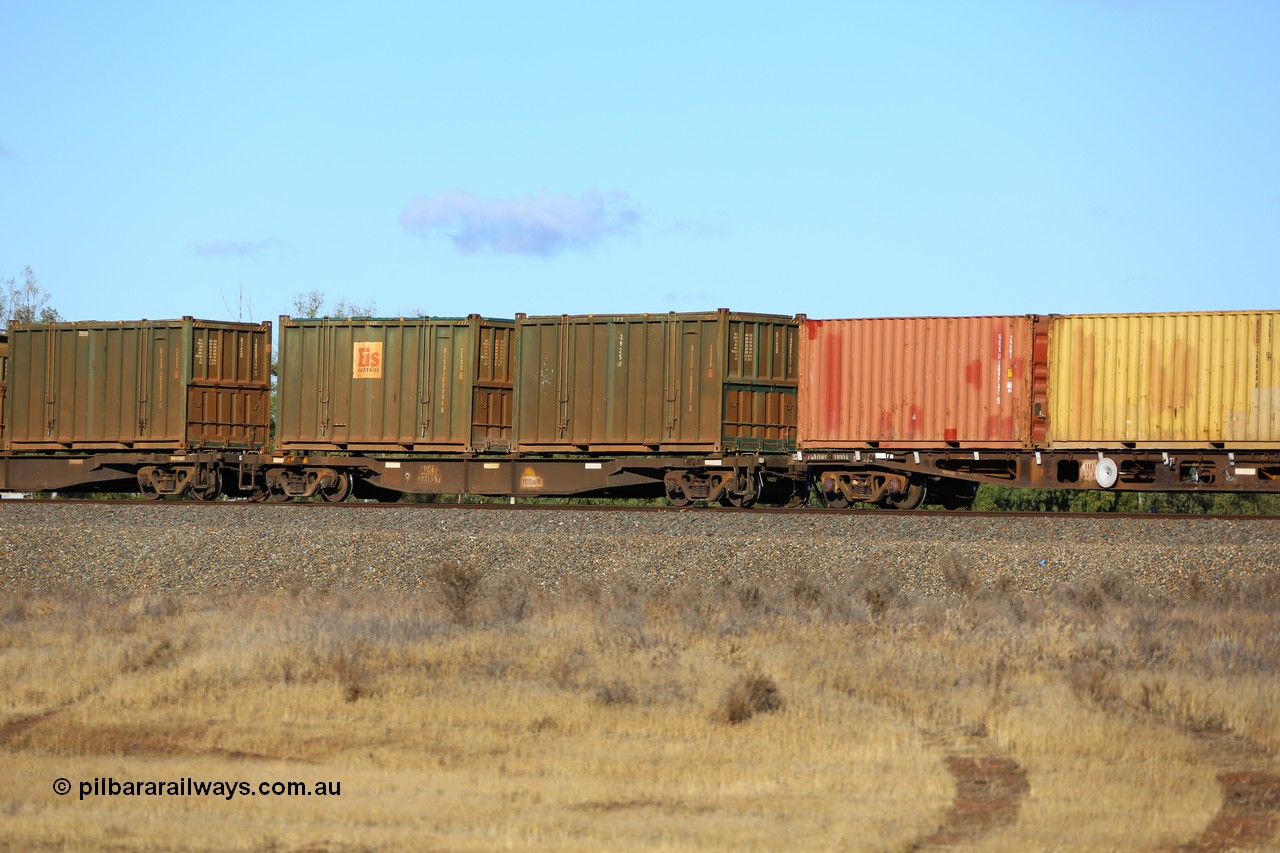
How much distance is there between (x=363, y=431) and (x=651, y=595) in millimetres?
10755

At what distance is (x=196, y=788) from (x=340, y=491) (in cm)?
1605

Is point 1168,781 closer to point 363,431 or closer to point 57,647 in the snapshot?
point 57,647

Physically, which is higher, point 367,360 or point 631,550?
point 367,360

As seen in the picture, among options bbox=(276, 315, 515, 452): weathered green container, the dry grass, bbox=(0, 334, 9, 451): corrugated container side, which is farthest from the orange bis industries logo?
the dry grass

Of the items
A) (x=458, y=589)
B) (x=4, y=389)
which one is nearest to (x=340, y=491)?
(x=4, y=389)

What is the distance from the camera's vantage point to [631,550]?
48.8ft

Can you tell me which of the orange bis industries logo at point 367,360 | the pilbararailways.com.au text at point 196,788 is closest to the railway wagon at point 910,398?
the orange bis industries logo at point 367,360

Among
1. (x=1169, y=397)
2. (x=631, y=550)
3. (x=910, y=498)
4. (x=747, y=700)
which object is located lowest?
(x=747, y=700)

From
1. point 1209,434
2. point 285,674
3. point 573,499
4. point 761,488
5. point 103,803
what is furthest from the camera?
point 573,499

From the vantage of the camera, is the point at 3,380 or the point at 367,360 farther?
the point at 3,380

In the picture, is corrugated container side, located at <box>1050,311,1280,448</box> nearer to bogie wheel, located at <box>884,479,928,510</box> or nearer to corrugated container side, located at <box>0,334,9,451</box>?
bogie wheel, located at <box>884,479,928,510</box>

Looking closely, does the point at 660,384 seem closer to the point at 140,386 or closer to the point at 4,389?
the point at 140,386

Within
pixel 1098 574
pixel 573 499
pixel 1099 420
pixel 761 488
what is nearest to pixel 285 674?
pixel 1098 574

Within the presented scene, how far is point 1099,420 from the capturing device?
19.9m
